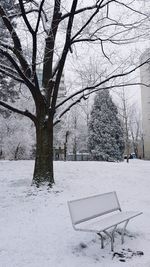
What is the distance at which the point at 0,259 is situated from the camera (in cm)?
402

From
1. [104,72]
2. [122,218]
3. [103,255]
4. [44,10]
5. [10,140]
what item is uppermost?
[44,10]

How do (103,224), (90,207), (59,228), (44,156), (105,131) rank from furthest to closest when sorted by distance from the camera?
(105,131) → (44,156) → (59,228) → (90,207) → (103,224)

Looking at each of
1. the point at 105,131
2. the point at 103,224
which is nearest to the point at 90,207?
the point at 103,224

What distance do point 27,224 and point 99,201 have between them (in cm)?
169

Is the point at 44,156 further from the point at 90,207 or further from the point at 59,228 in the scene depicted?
the point at 90,207

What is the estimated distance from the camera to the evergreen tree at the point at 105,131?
2598cm

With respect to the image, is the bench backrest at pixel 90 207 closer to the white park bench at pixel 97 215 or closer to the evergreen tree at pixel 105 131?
the white park bench at pixel 97 215

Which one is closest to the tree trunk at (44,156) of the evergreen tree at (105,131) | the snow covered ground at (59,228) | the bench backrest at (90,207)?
→ the snow covered ground at (59,228)

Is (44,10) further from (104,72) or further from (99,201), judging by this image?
(99,201)

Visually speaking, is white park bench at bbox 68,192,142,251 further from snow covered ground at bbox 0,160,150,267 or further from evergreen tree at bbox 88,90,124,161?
evergreen tree at bbox 88,90,124,161

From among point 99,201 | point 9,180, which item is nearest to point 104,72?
point 9,180

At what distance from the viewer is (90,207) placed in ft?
16.5

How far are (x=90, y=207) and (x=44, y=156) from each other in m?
4.68

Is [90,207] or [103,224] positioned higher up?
[90,207]
